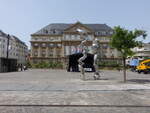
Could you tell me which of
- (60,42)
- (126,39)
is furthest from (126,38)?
(60,42)

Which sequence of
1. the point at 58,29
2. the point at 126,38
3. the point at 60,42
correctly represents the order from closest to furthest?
the point at 126,38
the point at 60,42
the point at 58,29

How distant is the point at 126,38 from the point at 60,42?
6846 centimetres

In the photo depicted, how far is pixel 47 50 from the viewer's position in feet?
265

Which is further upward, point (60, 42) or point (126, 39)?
point (60, 42)

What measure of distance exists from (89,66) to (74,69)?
3.89 metres

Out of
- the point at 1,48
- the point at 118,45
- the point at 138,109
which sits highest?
the point at 1,48

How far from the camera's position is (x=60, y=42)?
81438mm

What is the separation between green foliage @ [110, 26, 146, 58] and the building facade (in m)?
62.5

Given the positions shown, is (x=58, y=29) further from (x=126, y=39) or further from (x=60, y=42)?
(x=126, y=39)

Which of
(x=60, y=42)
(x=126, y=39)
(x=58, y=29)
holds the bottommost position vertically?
(x=126, y=39)

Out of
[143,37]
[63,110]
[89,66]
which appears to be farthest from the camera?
[89,66]

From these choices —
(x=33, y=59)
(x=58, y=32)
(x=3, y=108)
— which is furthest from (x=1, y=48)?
(x=3, y=108)

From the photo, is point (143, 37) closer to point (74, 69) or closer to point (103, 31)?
point (74, 69)

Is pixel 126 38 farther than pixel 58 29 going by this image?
No
